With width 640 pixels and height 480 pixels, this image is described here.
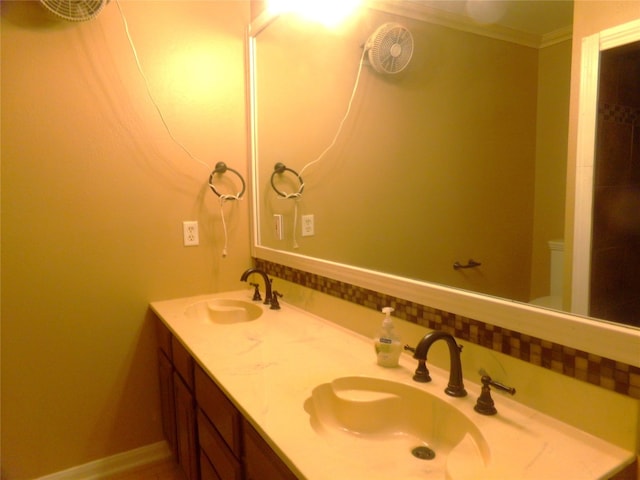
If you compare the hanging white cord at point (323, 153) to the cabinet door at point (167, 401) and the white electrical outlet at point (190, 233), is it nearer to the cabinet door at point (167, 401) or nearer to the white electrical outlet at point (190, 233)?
the white electrical outlet at point (190, 233)

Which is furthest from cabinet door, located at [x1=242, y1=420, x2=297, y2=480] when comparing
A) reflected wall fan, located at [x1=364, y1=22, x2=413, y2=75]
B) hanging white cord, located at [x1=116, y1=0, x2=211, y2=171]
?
reflected wall fan, located at [x1=364, y1=22, x2=413, y2=75]

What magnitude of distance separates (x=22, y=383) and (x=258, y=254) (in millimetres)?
1181

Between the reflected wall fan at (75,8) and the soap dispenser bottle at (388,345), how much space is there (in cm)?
170

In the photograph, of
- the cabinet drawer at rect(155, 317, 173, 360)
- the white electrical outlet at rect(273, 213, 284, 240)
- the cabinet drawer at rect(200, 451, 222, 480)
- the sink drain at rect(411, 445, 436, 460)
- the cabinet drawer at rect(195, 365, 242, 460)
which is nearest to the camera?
the sink drain at rect(411, 445, 436, 460)

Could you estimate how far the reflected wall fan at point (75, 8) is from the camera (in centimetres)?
170

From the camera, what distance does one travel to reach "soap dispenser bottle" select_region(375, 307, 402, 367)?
1.28 m

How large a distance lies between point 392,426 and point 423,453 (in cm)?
13

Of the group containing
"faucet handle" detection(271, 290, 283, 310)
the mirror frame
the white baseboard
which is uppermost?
the mirror frame

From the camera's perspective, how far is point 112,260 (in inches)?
77.4

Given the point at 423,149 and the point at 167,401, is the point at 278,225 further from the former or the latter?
the point at 167,401

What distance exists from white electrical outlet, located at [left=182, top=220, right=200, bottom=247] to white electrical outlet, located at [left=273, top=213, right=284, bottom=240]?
15.7 inches

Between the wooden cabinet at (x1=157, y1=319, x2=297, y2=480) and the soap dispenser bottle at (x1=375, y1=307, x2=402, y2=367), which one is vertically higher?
the soap dispenser bottle at (x1=375, y1=307, x2=402, y2=367)

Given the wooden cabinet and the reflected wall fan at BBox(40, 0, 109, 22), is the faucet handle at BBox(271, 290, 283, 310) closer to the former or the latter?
the wooden cabinet

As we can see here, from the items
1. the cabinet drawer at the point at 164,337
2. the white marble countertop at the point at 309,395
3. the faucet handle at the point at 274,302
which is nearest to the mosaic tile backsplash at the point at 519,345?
the white marble countertop at the point at 309,395
